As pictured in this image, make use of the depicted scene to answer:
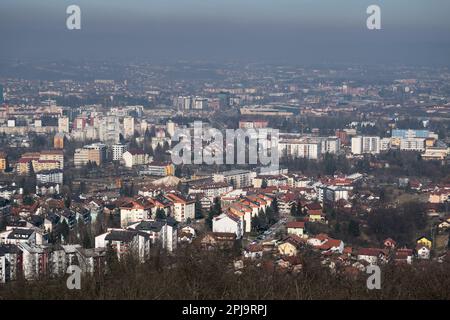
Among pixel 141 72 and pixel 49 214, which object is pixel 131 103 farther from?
pixel 49 214

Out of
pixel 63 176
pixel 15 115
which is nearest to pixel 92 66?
pixel 15 115

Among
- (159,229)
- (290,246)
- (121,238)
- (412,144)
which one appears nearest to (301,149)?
(412,144)

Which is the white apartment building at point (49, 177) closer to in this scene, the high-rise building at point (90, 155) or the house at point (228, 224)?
the high-rise building at point (90, 155)

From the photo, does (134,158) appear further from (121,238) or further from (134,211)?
(121,238)

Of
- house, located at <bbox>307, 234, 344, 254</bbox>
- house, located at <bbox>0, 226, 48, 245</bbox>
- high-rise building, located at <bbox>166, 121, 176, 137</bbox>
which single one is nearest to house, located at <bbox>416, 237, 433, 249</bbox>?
house, located at <bbox>307, 234, 344, 254</bbox>

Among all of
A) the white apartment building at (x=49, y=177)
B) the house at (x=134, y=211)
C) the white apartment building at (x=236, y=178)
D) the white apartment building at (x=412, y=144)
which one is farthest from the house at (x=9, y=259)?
the white apartment building at (x=412, y=144)
